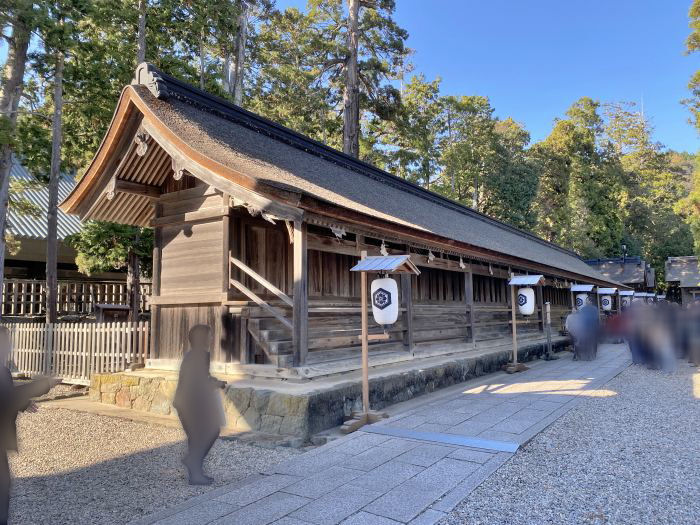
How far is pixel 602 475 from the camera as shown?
14.8 feet

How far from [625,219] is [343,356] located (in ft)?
138

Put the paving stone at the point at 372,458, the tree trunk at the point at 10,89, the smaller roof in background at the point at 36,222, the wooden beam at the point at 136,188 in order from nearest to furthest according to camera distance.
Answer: the paving stone at the point at 372,458 < the wooden beam at the point at 136,188 < the tree trunk at the point at 10,89 < the smaller roof in background at the point at 36,222

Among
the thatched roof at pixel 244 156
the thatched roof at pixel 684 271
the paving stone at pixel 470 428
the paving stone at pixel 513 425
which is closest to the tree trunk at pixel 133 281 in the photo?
the thatched roof at pixel 244 156

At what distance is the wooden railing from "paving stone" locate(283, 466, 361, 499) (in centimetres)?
1124

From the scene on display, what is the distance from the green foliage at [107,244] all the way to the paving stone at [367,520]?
1175 centimetres

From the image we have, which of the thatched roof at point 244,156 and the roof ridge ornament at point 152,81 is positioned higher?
the roof ridge ornament at point 152,81

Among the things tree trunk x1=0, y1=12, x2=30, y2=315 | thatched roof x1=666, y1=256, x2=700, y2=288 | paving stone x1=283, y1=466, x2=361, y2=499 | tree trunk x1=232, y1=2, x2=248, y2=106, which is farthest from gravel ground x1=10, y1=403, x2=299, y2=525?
thatched roof x1=666, y1=256, x2=700, y2=288

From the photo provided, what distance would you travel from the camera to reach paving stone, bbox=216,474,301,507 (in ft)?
13.0

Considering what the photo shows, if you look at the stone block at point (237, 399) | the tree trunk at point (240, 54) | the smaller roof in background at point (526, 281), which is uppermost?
the tree trunk at point (240, 54)

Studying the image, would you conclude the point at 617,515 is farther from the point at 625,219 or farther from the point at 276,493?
the point at 625,219

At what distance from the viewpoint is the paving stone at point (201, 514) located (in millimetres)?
3578

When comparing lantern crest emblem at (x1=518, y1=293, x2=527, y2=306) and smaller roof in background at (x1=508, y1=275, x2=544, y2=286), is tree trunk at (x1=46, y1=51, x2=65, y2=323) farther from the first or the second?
lantern crest emblem at (x1=518, y1=293, x2=527, y2=306)

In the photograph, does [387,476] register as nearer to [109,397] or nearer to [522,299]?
[109,397]

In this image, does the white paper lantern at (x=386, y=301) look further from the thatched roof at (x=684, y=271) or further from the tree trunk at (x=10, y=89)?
the thatched roof at (x=684, y=271)
